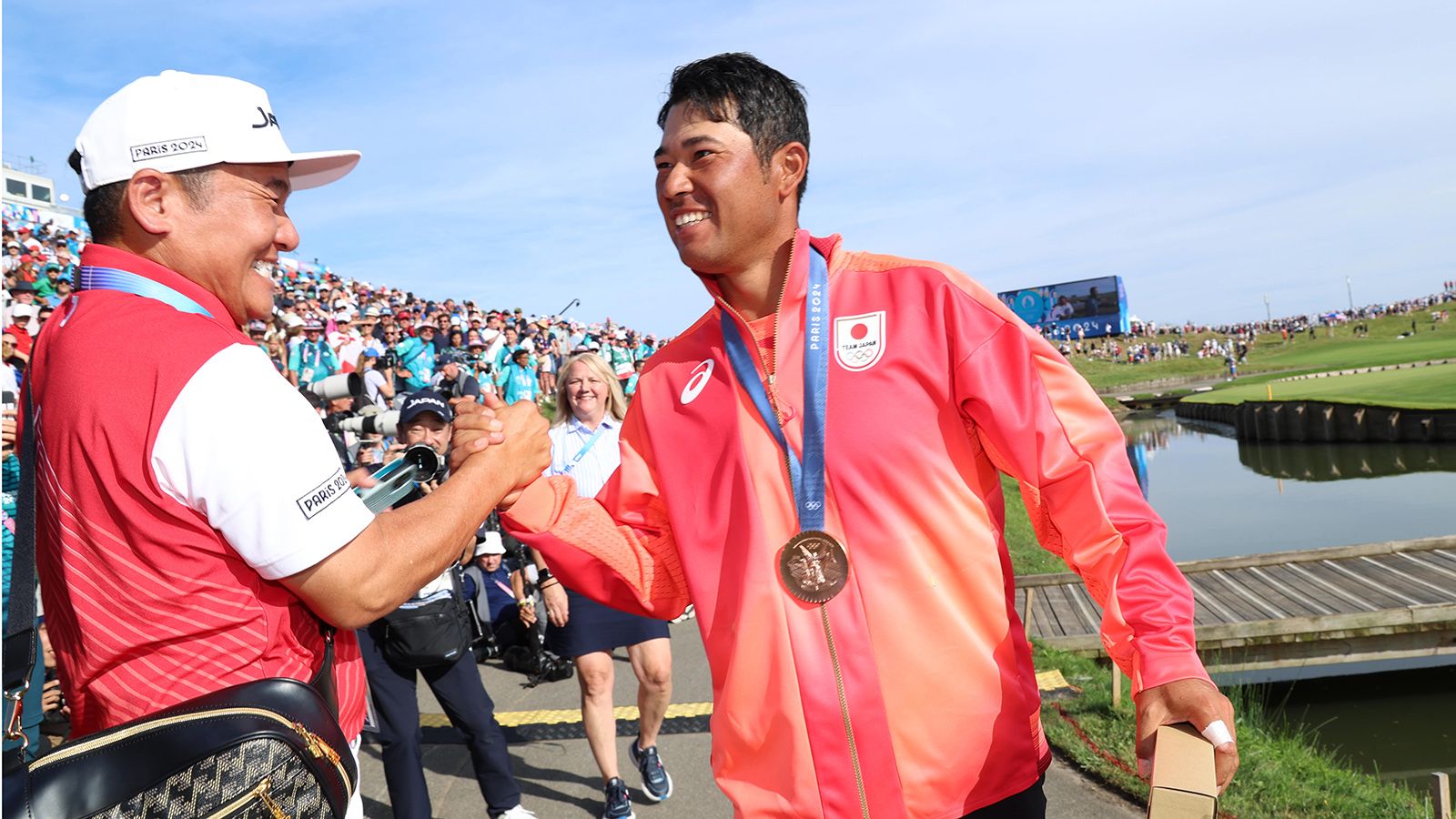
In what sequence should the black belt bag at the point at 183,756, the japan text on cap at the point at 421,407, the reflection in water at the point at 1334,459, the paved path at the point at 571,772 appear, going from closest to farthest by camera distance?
the black belt bag at the point at 183,756 → the japan text on cap at the point at 421,407 → the paved path at the point at 571,772 → the reflection in water at the point at 1334,459

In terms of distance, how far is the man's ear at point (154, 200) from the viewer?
6.55ft

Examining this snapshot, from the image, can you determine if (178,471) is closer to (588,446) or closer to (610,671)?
(610,671)

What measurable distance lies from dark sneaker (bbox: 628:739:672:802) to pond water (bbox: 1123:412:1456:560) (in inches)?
468

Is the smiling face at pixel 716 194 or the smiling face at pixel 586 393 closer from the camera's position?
the smiling face at pixel 716 194

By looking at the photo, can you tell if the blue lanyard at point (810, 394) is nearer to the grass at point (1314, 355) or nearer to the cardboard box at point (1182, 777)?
the cardboard box at point (1182, 777)

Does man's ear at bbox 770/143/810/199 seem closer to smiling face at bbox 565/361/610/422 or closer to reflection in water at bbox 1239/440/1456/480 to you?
smiling face at bbox 565/361/610/422

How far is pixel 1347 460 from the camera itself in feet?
103

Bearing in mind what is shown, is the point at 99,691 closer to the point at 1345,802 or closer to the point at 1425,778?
the point at 1345,802

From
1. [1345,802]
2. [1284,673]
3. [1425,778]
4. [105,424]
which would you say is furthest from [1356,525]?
[105,424]

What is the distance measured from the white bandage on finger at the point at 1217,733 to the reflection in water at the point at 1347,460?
102ft

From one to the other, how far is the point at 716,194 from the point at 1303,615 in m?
9.60

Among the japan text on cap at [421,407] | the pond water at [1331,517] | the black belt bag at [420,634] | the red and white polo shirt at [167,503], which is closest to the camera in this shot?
the red and white polo shirt at [167,503]

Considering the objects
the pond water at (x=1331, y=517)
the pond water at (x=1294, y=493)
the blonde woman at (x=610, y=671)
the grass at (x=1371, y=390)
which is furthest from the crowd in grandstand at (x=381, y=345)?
the grass at (x=1371, y=390)

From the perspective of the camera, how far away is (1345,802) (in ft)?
17.0
